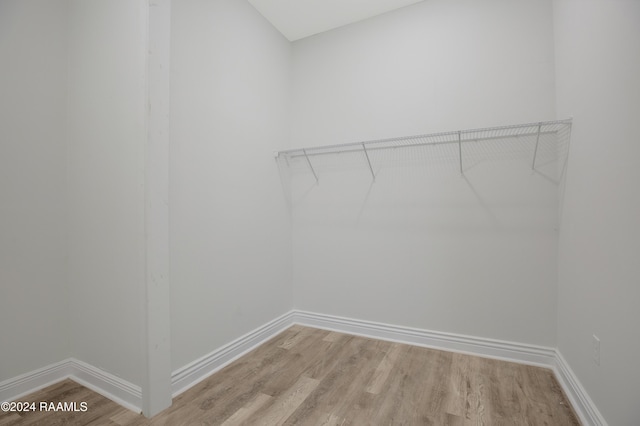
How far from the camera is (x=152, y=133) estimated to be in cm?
140

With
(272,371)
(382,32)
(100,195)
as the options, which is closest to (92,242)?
(100,195)

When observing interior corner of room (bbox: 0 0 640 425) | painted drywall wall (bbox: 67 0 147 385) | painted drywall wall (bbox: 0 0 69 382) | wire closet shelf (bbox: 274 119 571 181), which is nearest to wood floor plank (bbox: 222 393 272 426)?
interior corner of room (bbox: 0 0 640 425)

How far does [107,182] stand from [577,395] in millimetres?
2603

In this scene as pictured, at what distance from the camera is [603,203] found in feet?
3.89

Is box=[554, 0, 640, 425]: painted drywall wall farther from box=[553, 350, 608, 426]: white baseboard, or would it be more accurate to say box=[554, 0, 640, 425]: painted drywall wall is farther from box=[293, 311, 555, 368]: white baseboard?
box=[293, 311, 555, 368]: white baseboard

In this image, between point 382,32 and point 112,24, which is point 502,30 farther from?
point 112,24

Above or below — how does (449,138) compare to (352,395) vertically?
above

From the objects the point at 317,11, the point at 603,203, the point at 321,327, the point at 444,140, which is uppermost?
the point at 317,11

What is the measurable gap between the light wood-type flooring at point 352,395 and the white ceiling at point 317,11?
2571 mm

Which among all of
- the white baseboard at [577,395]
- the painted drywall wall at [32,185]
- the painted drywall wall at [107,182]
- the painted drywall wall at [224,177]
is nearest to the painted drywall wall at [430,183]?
the white baseboard at [577,395]

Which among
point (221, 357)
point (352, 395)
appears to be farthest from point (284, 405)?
point (221, 357)

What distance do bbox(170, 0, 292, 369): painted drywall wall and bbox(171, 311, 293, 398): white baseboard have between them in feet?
0.14

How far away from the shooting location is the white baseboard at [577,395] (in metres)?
1.20

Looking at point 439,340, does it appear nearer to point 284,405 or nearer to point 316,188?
point 284,405
